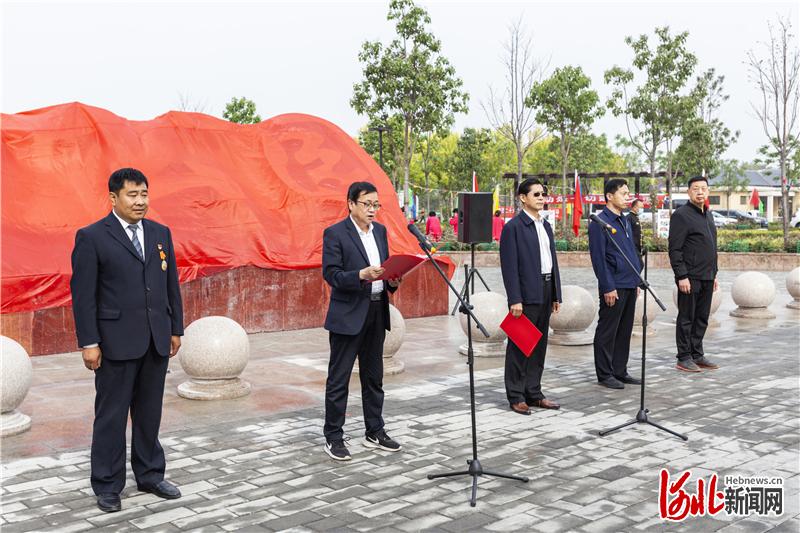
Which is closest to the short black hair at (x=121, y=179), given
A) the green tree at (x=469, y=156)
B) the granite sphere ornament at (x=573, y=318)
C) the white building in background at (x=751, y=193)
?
the granite sphere ornament at (x=573, y=318)

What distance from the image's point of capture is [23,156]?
10.9 metres

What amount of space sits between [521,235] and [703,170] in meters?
36.2

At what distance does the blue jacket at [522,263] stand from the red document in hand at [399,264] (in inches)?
72.4

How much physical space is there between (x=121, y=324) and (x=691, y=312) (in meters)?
6.36

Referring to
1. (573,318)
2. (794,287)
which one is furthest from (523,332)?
(794,287)

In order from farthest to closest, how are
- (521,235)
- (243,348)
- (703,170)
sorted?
1. (703,170)
2. (243,348)
3. (521,235)

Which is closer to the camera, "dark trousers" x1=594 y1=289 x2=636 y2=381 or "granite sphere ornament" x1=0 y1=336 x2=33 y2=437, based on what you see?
"granite sphere ornament" x1=0 y1=336 x2=33 y2=437

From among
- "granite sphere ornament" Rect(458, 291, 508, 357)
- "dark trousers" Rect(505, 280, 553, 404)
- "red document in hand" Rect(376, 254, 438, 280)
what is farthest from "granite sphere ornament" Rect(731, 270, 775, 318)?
"red document in hand" Rect(376, 254, 438, 280)

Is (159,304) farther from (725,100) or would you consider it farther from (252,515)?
(725,100)

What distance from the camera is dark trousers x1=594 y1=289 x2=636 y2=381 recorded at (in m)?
7.99

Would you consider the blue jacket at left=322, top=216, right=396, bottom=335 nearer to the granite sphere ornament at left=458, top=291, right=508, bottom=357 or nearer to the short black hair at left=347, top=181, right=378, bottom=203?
→ the short black hair at left=347, top=181, right=378, bottom=203

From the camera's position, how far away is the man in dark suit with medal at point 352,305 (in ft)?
Answer: 18.0

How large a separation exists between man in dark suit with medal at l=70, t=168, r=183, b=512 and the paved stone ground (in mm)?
223

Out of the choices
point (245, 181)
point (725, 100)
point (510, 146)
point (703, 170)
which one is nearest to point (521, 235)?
point (245, 181)
